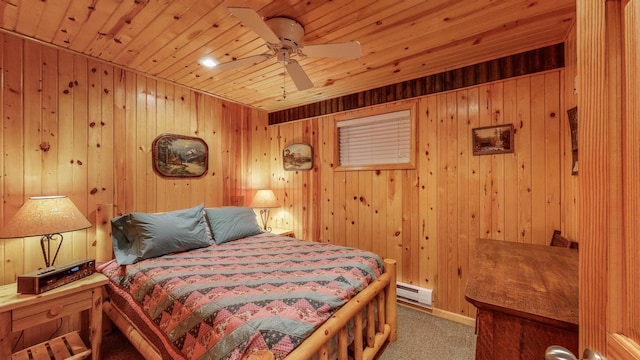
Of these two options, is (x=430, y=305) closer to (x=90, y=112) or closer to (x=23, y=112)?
(x=90, y=112)

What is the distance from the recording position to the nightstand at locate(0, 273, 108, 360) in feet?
4.76

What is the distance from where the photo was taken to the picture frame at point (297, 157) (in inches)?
137

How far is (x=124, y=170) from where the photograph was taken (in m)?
2.47

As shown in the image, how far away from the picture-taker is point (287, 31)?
5.67ft

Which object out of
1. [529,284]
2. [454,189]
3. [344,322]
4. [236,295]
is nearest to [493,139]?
[454,189]

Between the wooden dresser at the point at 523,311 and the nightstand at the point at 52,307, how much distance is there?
230 centimetres

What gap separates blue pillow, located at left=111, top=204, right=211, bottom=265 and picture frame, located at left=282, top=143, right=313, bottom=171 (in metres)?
1.55

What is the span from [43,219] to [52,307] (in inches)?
22.6

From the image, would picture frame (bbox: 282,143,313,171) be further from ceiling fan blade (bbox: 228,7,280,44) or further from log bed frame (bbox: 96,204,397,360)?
ceiling fan blade (bbox: 228,7,280,44)

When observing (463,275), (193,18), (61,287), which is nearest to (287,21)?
(193,18)

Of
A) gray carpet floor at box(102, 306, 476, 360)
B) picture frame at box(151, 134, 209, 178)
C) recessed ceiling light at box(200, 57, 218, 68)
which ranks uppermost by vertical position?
recessed ceiling light at box(200, 57, 218, 68)

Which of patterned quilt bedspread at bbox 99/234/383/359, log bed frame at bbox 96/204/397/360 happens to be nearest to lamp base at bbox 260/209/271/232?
patterned quilt bedspread at bbox 99/234/383/359

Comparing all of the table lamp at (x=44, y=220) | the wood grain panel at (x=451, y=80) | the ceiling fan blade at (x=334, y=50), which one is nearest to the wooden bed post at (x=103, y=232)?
the table lamp at (x=44, y=220)

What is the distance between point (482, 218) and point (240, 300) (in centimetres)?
216
